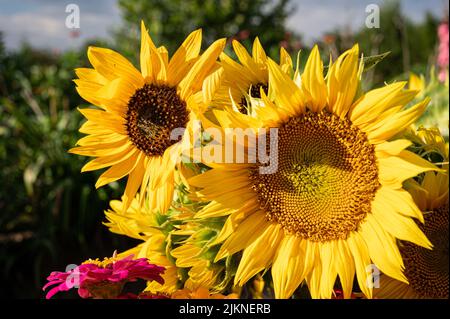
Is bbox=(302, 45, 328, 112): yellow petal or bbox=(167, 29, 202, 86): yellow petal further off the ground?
bbox=(167, 29, 202, 86): yellow petal

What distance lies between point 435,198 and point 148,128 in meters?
0.36

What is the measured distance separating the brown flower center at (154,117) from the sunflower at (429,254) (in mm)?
281

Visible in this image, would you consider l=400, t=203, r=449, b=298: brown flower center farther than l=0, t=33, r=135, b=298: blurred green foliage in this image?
No

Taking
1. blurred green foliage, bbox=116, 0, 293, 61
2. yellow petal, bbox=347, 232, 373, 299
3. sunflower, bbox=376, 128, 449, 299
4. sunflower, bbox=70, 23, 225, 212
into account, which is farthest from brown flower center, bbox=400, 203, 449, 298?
blurred green foliage, bbox=116, 0, 293, 61

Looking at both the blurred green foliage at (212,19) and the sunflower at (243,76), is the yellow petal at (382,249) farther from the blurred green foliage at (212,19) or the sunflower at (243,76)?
the blurred green foliage at (212,19)

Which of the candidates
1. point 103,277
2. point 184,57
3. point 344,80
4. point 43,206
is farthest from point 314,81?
point 43,206

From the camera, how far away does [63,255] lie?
2803mm

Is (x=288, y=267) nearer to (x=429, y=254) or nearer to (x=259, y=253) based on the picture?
(x=259, y=253)

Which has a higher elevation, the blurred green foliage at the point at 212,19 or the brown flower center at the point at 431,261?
the blurred green foliage at the point at 212,19

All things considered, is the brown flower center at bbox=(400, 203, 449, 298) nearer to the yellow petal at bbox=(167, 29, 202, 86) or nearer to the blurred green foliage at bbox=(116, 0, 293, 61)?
the yellow petal at bbox=(167, 29, 202, 86)

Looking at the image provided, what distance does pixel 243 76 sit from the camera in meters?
0.62

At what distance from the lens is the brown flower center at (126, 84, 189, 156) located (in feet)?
2.02

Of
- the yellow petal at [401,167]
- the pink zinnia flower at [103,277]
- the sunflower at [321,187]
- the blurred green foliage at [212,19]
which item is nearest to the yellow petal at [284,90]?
the sunflower at [321,187]

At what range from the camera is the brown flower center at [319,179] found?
58cm
